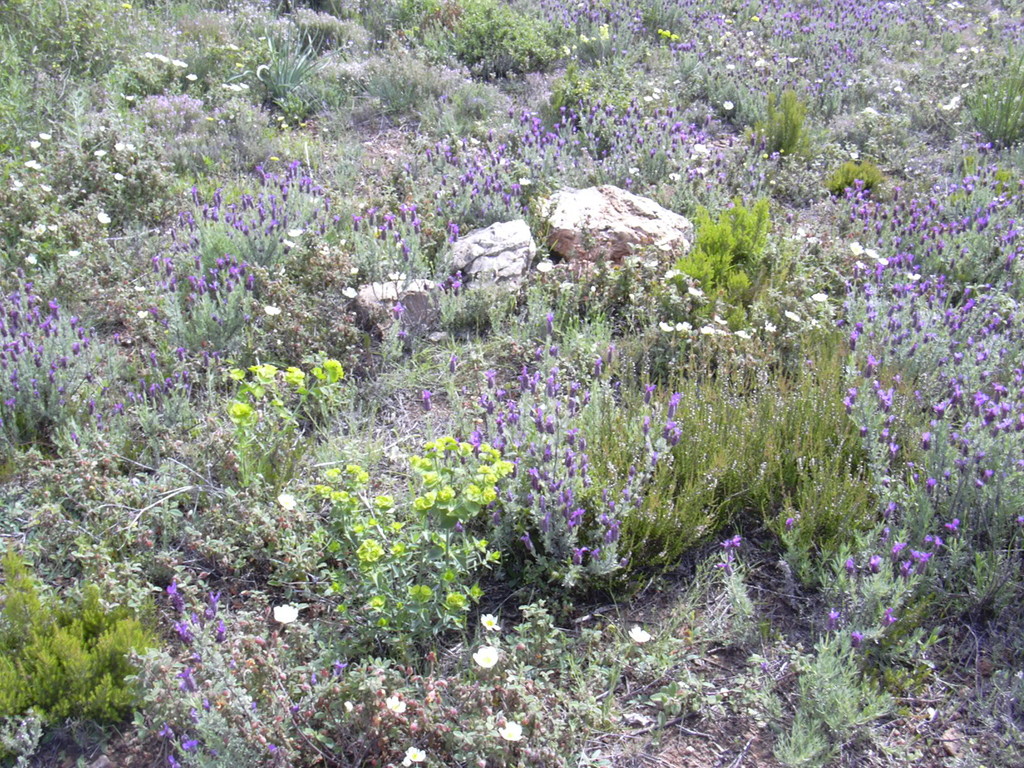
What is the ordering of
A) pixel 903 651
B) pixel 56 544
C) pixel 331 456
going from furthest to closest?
pixel 331 456 < pixel 56 544 < pixel 903 651

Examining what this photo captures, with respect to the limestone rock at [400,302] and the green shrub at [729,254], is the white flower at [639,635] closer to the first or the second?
the green shrub at [729,254]

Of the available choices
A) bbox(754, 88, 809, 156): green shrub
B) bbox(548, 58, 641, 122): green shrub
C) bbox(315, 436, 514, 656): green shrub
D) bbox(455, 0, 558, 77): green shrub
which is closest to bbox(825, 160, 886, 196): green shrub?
bbox(754, 88, 809, 156): green shrub

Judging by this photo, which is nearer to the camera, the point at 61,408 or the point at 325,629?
the point at 325,629

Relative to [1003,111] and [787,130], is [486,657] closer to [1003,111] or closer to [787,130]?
[787,130]

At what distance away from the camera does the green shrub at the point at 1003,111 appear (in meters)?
6.41

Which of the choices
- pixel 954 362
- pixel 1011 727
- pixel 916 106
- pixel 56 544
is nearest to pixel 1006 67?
pixel 916 106

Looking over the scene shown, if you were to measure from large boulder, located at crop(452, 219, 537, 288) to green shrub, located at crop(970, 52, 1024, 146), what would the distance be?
4005mm

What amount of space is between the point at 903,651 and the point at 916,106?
561cm

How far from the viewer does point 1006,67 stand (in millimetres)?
7141

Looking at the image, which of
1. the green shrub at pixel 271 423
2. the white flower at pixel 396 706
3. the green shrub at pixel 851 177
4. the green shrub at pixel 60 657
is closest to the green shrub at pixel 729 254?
the green shrub at pixel 851 177

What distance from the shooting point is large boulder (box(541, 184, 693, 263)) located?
493cm

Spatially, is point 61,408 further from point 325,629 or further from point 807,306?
point 807,306

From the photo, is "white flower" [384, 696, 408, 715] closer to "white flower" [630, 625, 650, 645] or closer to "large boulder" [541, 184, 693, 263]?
"white flower" [630, 625, 650, 645]

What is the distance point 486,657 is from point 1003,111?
611cm
